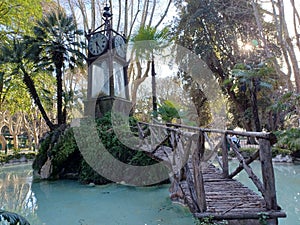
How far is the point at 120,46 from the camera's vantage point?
1039 centimetres

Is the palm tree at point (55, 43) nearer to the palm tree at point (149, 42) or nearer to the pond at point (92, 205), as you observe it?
the palm tree at point (149, 42)

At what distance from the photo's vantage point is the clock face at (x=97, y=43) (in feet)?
32.6

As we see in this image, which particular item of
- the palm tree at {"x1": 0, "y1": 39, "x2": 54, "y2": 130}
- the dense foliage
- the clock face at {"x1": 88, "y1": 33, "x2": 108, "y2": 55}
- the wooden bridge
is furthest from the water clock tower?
the wooden bridge

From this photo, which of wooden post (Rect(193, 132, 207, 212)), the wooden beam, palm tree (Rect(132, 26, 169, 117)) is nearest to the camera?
the wooden beam

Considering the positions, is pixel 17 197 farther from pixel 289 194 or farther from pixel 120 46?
pixel 289 194

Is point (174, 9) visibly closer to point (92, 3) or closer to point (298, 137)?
point (92, 3)

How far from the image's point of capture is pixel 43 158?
9742mm

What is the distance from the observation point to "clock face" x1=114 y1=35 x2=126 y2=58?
1003 centimetres

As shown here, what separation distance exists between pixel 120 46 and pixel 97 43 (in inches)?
35.5

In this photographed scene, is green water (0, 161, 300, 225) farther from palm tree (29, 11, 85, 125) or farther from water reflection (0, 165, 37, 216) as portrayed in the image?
palm tree (29, 11, 85, 125)

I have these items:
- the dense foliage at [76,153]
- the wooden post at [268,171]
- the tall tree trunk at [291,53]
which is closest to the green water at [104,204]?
the dense foliage at [76,153]

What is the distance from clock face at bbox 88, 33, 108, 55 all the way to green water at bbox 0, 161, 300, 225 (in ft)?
16.4

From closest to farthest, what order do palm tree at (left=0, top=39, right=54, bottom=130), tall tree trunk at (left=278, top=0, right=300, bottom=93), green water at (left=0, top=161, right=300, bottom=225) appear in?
green water at (left=0, top=161, right=300, bottom=225)
tall tree trunk at (left=278, top=0, right=300, bottom=93)
palm tree at (left=0, top=39, right=54, bottom=130)

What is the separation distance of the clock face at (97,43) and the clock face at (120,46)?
399mm
